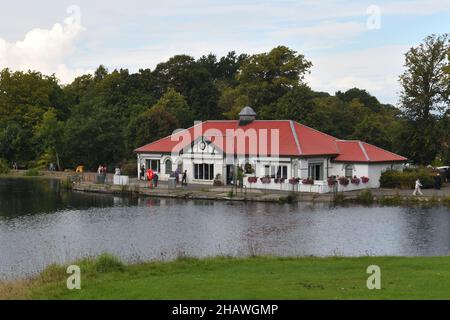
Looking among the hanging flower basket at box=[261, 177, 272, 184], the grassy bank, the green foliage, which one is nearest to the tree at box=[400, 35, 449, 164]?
the green foliage

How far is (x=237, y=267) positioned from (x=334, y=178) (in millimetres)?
27216

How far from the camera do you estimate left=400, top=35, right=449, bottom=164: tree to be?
48.0 metres

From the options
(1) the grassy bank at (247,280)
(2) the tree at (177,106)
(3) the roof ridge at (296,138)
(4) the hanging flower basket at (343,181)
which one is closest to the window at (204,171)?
(3) the roof ridge at (296,138)

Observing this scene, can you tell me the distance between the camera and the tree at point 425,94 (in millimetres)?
47969

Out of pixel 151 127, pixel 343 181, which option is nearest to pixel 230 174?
pixel 343 181

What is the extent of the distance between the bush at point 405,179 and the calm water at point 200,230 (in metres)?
8.27

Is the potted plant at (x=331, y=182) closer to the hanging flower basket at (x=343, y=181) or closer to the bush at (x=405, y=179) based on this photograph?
the hanging flower basket at (x=343, y=181)

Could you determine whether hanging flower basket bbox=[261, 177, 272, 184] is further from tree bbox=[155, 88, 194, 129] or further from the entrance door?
tree bbox=[155, 88, 194, 129]

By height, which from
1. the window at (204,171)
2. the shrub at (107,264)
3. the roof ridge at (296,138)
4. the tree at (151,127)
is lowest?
the shrub at (107,264)

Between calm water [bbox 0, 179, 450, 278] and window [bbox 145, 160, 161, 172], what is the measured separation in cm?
1008

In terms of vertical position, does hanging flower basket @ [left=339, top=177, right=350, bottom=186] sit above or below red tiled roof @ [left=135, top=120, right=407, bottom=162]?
below

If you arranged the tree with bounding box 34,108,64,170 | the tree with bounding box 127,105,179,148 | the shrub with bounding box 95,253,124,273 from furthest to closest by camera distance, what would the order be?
the tree with bounding box 34,108,64,170 → the tree with bounding box 127,105,179,148 → the shrub with bounding box 95,253,124,273
